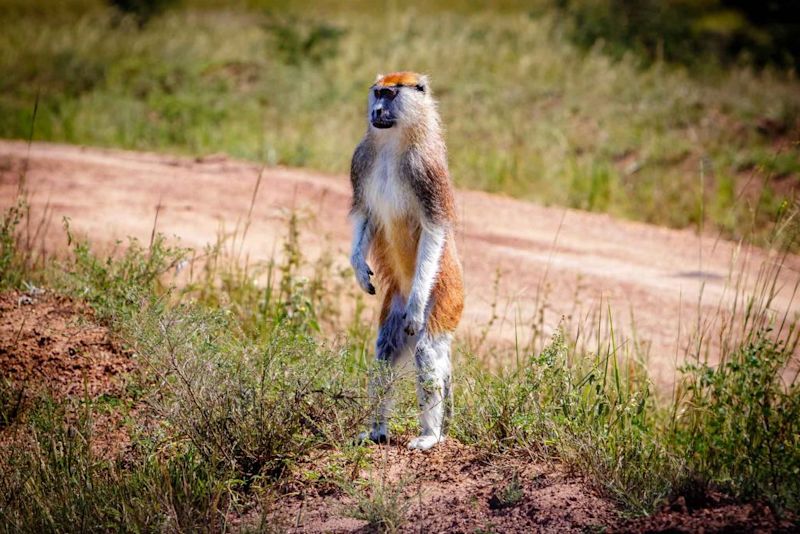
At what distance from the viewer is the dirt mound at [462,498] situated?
4.12 m

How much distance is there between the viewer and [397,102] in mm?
5172

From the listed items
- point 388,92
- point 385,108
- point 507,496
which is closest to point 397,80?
point 388,92

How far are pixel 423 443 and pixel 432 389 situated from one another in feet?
0.93

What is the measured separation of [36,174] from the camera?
1070cm

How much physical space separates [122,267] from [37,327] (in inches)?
29.2

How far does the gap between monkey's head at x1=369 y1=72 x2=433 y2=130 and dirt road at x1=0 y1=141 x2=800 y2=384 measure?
212 centimetres

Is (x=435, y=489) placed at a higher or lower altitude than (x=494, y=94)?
lower

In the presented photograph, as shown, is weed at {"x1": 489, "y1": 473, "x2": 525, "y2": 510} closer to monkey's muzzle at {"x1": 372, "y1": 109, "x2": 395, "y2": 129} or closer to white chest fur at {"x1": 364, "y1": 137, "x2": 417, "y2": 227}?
white chest fur at {"x1": 364, "y1": 137, "x2": 417, "y2": 227}

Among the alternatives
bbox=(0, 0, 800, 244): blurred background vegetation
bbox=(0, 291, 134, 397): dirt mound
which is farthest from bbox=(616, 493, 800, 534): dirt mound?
bbox=(0, 0, 800, 244): blurred background vegetation

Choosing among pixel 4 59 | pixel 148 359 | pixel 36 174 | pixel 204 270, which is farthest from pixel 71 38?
pixel 148 359

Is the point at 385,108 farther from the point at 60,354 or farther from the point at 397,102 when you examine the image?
the point at 60,354

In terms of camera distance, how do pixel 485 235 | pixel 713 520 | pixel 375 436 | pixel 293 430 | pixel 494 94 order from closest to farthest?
pixel 713 520 → pixel 293 430 → pixel 375 436 → pixel 485 235 → pixel 494 94

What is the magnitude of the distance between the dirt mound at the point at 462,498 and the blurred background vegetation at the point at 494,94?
262 inches

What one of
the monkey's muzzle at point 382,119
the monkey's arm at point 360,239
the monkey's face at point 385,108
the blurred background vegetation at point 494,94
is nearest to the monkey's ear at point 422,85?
the monkey's face at point 385,108
